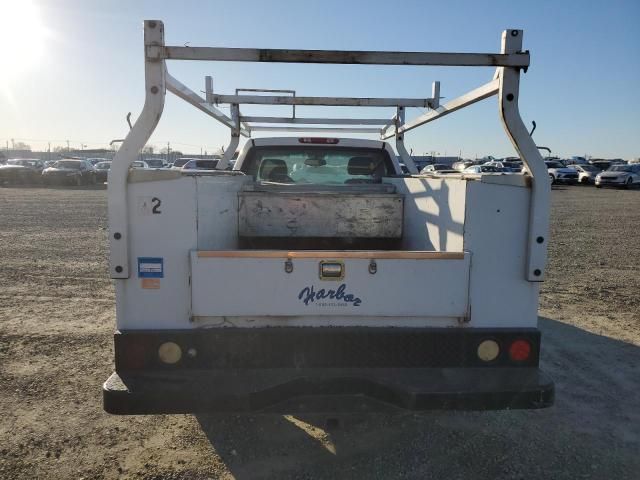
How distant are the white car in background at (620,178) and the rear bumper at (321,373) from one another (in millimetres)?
37049

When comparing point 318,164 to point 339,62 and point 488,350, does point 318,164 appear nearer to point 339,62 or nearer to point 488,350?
point 339,62

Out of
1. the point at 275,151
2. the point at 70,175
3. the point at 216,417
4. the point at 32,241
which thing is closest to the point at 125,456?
the point at 216,417

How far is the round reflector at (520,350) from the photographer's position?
2703 mm

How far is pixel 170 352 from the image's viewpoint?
2.62 meters

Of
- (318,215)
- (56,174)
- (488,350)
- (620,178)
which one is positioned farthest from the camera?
(620,178)

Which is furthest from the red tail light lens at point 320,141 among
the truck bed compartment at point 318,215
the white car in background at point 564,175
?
the white car in background at point 564,175

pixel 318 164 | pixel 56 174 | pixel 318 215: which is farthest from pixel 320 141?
pixel 56 174

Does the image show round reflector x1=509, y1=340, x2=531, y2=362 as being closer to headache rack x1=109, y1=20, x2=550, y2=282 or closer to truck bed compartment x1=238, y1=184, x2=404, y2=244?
headache rack x1=109, y1=20, x2=550, y2=282

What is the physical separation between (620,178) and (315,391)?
124ft

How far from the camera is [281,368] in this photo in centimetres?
264

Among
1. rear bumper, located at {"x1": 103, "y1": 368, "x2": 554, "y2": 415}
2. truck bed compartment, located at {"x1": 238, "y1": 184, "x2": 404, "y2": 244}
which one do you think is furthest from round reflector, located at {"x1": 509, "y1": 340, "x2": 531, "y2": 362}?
truck bed compartment, located at {"x1": 238, "y1": 184, "x2": 404, "y2": 244}

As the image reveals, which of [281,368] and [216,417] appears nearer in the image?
[281,368]

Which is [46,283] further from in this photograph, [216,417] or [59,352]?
[216,417]

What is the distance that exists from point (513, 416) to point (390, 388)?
5.10 ft
